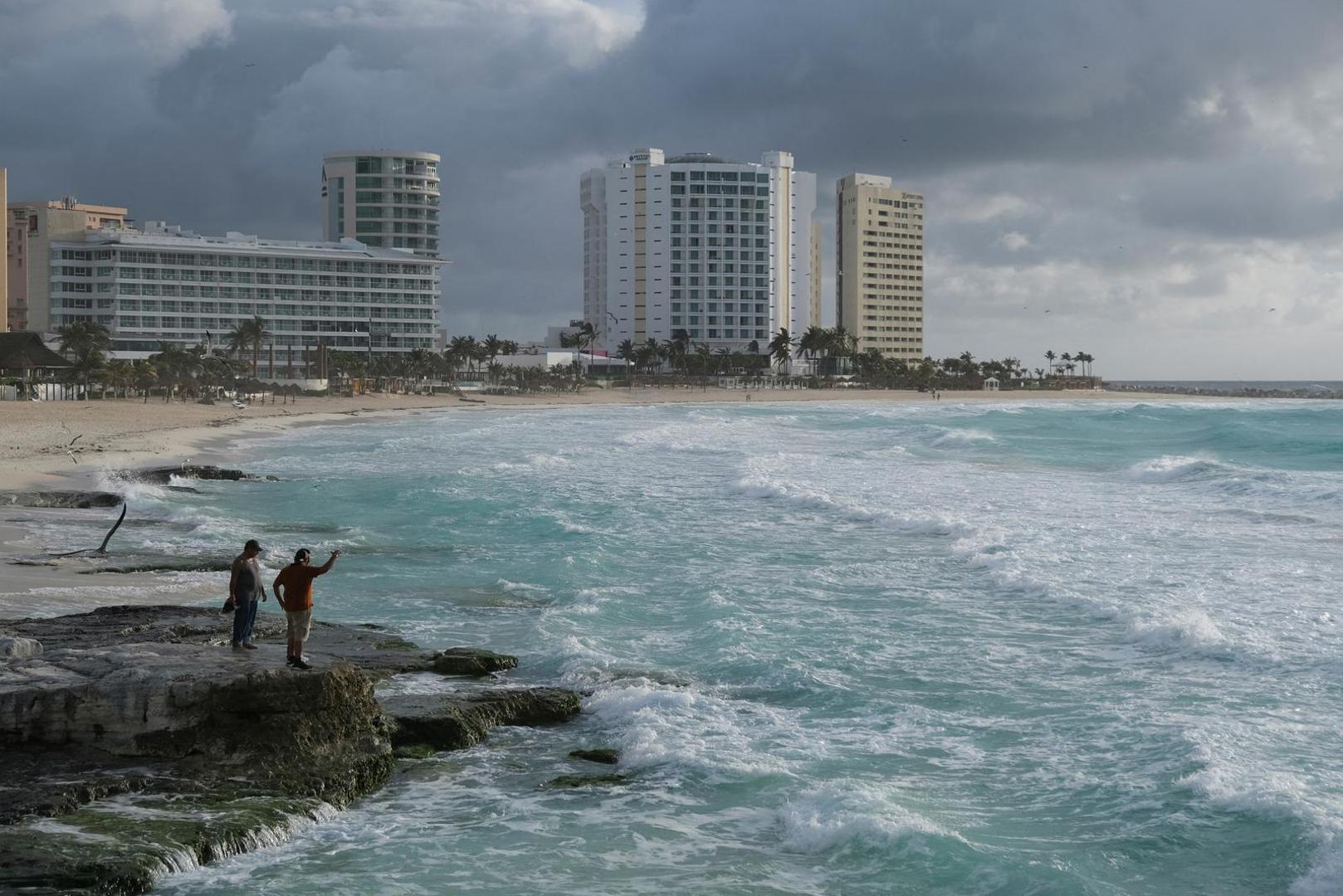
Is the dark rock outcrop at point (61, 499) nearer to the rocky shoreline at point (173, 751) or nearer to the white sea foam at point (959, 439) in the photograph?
the rocky shoreline at point (173, 751)

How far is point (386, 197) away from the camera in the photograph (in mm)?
186500

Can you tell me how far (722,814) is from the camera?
1126cm

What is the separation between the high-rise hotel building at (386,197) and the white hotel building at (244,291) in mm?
19029

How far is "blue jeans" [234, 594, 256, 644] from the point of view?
12.7m

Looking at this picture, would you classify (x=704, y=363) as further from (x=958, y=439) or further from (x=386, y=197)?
(x=958, y=439)

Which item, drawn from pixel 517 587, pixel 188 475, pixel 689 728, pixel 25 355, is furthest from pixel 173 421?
pixel 689 728

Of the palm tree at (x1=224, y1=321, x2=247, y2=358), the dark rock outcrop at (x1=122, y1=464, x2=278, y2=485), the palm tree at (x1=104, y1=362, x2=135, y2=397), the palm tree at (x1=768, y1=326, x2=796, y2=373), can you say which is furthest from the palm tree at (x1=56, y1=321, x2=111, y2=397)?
the palm tree at (x1=768, y1=326, x2=796, y2=373)

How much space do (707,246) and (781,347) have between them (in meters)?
17.9

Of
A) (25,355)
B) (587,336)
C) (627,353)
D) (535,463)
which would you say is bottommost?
(535,463)

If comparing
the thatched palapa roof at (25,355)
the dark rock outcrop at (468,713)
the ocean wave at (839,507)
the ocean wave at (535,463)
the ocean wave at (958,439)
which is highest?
the thatched palapa roof at (25,355)

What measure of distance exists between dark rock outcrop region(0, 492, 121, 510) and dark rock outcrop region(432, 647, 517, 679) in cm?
1779

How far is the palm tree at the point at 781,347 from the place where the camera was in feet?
583

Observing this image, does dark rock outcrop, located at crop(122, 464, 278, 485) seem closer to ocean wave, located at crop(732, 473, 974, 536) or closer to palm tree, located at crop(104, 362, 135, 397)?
ocean wave, located at crop(732, 473, 974, 536)

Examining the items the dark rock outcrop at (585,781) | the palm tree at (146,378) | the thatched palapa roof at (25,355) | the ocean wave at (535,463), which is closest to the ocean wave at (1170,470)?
the ocean wave at (535,463)
